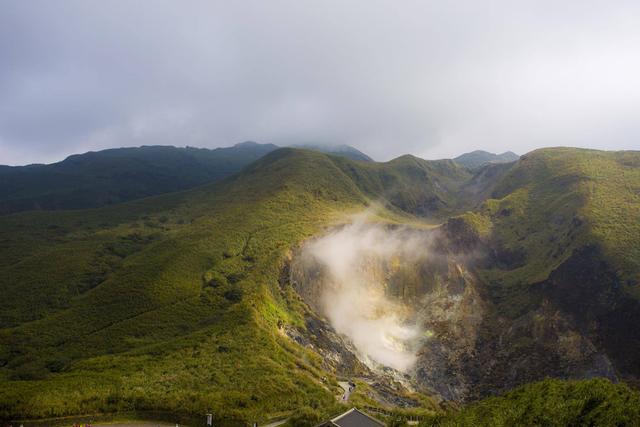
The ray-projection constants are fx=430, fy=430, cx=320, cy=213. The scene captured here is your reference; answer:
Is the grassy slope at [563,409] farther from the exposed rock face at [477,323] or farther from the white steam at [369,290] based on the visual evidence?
the white steam at [369,290]

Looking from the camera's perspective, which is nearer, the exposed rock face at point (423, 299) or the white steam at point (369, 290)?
the exposed rock face at point (423, 299)

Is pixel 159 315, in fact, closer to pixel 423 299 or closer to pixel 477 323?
pixel 423 299

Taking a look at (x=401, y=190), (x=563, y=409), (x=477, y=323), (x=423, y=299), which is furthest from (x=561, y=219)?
(x=401, y=190)

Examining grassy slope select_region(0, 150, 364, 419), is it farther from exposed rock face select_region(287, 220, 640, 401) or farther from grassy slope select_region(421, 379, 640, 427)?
grassy slope select_region(421, 379, 640, 427)

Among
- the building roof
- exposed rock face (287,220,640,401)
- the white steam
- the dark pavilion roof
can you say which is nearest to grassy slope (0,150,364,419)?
the white steam

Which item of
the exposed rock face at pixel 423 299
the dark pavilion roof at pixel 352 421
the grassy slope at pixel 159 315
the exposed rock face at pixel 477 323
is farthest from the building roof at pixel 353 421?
the exposed rock face at pixel 423 299

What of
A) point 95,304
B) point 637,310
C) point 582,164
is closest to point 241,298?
point 95,304
